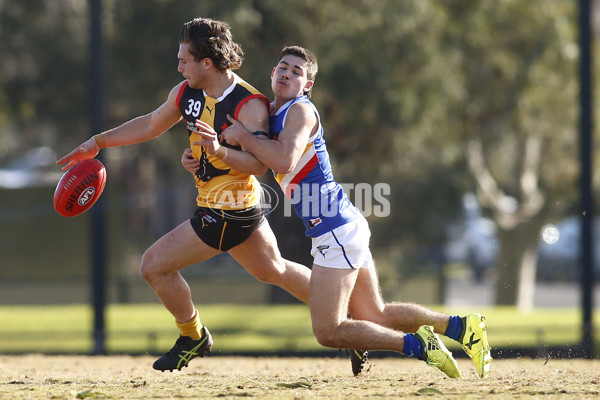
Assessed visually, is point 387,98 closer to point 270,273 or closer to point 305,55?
point 270,273

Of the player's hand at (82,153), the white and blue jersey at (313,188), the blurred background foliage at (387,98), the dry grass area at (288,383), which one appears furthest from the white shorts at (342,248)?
the blurred background foliage at (387,98)

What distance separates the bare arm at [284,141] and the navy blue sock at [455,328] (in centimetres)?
166

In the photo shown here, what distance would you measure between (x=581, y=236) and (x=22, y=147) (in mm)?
27552

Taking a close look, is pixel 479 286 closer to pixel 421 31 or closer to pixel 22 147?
pixel 421 31

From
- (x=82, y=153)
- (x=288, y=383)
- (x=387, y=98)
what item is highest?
(x=387, y=98)

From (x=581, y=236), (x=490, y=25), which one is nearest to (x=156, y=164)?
(x=490, y=25)

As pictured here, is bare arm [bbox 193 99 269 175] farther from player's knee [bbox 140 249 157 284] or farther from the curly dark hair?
player's knee [bbox 140 249 157 284]

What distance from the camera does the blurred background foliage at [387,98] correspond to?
53.8 feet

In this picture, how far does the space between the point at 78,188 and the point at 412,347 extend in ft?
8.46

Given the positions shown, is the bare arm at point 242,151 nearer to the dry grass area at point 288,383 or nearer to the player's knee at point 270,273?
the player's knee at point 270,273

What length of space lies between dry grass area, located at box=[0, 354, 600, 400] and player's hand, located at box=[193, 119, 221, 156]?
1523 millimetres

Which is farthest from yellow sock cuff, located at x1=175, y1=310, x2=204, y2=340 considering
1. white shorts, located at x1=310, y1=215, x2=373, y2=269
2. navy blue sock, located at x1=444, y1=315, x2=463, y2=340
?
navy blue sock, located at x1=444, y1=315, x2=463, y2=340

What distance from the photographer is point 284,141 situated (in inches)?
228

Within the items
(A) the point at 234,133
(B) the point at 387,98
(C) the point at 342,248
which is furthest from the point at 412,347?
(B) the point at 387,98
